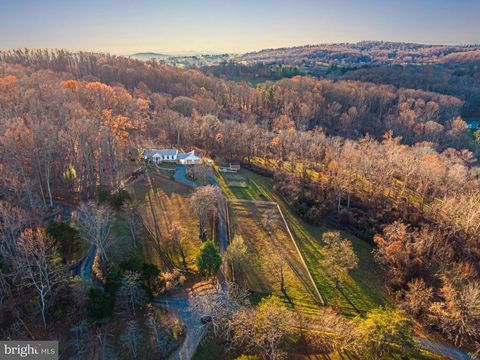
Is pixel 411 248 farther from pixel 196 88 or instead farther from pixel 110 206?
pixel 196 88

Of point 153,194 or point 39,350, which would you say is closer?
point 39,350

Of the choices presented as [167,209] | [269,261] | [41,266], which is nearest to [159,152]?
[167,209]

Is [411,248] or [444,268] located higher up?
[411,248]

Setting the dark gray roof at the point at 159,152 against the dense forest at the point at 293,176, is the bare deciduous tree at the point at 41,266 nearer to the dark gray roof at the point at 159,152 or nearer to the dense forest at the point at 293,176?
the dense forest at the point at 293,176

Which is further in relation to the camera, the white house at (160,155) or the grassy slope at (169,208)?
the white house at (160,155)

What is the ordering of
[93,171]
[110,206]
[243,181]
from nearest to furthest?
[110,206] < [93,171] < [243,181]

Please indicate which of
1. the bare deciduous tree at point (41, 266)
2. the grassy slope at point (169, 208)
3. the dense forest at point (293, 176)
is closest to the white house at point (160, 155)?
the dense forest at point (293, 176)

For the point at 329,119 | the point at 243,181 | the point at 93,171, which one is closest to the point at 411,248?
the point at 243,181
